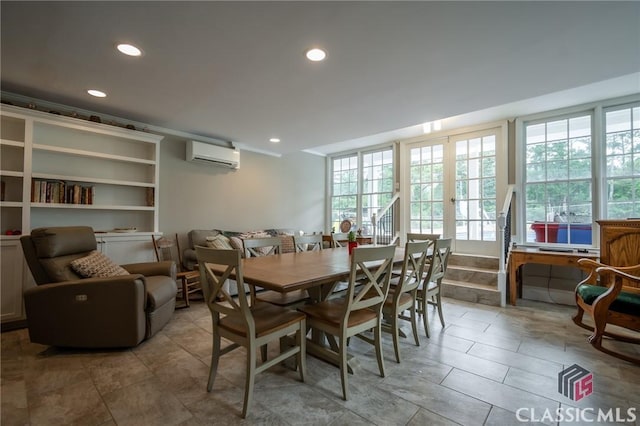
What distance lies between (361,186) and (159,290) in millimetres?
4490

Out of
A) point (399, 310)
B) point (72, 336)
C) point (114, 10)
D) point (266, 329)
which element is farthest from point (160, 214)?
point (399, 310)

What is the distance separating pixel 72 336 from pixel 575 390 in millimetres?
3748

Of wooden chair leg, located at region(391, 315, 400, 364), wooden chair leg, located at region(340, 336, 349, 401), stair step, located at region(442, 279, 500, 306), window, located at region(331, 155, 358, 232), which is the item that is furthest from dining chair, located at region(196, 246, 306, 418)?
window, located at region(331, 155, 358, 232)

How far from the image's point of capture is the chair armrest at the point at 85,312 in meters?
2.25

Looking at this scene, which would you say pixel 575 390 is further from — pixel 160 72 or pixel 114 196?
pixel 114 196

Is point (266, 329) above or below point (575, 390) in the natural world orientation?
above

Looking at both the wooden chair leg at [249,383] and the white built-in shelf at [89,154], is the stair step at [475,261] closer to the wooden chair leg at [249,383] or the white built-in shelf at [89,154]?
the wooden chair leg at [249,383]

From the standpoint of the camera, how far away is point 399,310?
2.23 meters

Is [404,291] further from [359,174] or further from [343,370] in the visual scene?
[359,174]

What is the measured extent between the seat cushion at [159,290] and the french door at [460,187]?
13.5 ft

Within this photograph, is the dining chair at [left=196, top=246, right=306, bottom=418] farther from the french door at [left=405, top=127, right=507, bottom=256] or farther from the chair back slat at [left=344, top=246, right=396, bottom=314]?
the french door at [left=405, top=127, right=507, bottom=256]

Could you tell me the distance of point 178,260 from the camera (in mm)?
4164

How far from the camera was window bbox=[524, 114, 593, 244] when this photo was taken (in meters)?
3.75

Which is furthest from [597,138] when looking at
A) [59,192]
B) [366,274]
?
[59,192]
